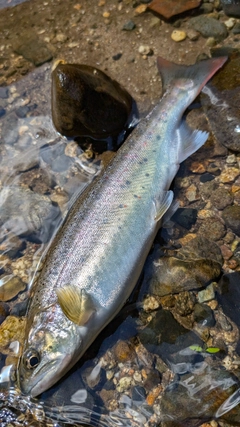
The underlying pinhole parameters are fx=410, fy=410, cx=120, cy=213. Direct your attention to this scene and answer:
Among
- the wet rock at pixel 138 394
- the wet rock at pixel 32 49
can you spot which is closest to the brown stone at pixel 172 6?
the wet rock at pixel 32 49

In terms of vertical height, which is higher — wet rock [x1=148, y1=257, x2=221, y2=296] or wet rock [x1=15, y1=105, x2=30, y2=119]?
wet rock [x1=15, y1=105, x2=30, y2=119]

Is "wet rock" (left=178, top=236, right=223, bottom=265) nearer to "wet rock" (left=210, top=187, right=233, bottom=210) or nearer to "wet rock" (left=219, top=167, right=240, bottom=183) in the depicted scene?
"wet rock" (left=210, top=187, right=233, bottom=210)

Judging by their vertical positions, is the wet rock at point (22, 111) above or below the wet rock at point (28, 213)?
A: above

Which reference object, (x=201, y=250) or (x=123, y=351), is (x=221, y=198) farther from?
(x=123, y=351)

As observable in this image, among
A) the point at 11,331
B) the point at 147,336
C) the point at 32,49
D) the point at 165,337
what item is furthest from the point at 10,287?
the point at 32,49

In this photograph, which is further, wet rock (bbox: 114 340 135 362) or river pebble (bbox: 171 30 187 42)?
river pebble (bbox: 171 30 187 42)

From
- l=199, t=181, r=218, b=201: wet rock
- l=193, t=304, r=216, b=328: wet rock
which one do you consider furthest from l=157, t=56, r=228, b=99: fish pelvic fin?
l=193, t=304, r=216, b=328: wet rock

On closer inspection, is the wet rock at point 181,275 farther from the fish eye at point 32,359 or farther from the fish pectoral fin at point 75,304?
the fish eye at point 32,359
